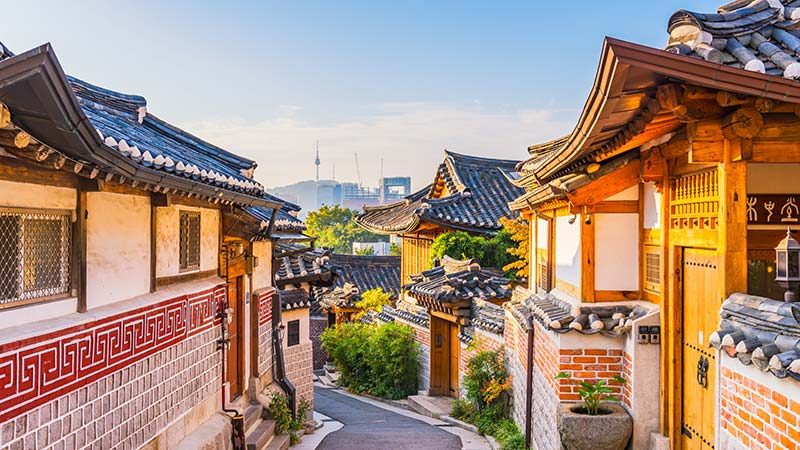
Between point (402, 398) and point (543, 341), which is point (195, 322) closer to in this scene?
point (543, 341)

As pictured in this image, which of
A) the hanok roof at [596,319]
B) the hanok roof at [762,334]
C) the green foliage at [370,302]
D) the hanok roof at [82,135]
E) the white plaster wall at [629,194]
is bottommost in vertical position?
the green foliage at [370,302]

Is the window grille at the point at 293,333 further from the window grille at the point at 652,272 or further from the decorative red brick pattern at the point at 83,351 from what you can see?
the window grille at the point at 652,272

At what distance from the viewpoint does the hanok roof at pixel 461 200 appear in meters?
23.9

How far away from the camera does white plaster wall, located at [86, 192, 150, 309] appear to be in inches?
253

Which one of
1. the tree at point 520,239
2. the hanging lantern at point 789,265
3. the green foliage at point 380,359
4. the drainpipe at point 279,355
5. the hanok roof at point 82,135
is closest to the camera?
the hanok roof at point 82,135

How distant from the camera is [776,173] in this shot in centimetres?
604

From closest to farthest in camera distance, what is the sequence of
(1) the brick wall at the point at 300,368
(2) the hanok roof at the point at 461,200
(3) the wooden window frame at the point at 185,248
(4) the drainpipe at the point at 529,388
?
(3) the wooden window frame at the point at 185,248 → (4) the drainpipe at the point at 529,388 → (1) the brick wall at the point at 300,368 → (2) the hanok roof at the point at 461,200

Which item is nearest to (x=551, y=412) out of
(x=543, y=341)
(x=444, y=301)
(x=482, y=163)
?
(x=543, y=341)

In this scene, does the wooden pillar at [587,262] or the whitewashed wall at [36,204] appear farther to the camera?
the wooden pillar at [587,262]

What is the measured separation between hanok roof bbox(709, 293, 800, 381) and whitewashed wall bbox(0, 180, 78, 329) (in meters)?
5.17

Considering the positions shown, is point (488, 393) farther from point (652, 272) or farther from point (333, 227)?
point (333, 227)

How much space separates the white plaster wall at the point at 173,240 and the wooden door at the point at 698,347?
5.82m

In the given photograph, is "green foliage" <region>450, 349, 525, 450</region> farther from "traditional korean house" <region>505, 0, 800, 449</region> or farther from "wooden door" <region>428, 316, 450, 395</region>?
"traditional korean house" <region>505, 0, 800, 449</region>

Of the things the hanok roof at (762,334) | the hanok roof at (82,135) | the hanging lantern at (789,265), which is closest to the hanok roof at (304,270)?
the hanok roof at (82,135)
